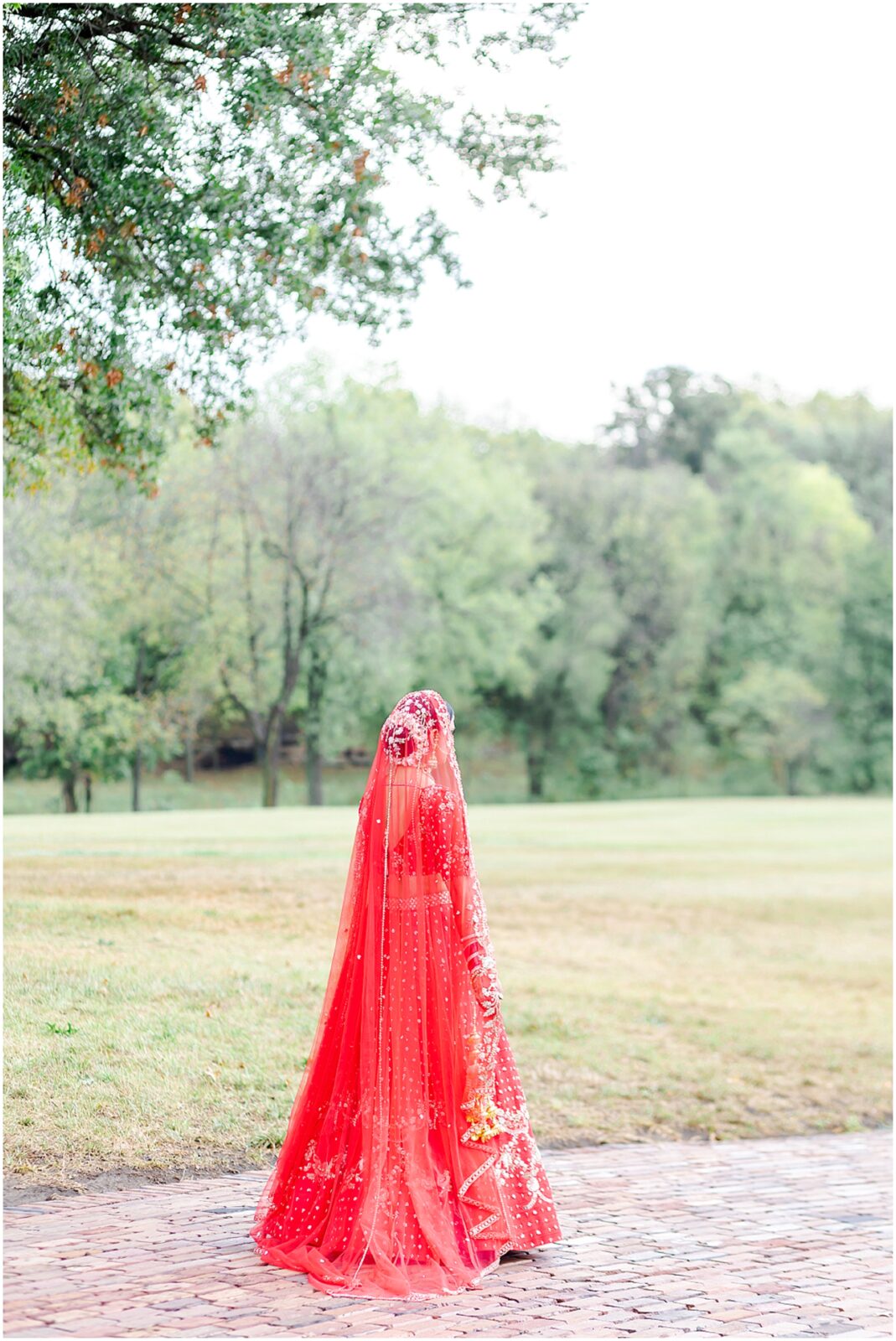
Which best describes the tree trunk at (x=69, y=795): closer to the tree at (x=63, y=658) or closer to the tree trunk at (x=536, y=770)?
the tree at (x=63, y=658)

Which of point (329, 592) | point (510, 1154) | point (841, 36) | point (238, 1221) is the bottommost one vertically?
point (238, 1221)

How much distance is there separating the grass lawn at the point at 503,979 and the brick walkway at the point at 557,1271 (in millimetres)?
726

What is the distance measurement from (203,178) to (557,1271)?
4.82 m

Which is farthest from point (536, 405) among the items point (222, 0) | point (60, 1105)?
point (60, 1105)

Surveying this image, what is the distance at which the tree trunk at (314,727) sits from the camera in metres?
11.8

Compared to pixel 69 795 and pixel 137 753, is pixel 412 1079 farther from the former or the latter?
pixel 137 753

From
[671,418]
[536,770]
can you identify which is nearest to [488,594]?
[536,770]

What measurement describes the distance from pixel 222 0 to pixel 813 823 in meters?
12.6

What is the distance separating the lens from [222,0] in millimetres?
5652

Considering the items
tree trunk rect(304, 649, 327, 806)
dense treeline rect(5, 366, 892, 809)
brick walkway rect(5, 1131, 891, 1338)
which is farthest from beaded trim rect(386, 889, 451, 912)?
tree trunk rect(304, 649, 327, 806)

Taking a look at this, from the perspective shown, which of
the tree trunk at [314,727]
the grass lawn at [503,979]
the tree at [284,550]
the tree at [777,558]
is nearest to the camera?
the grass lawn at [503,979]

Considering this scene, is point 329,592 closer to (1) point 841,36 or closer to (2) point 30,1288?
(1) point 841,36

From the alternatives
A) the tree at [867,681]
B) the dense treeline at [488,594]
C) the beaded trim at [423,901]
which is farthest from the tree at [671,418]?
the beaded trim at [423,901]

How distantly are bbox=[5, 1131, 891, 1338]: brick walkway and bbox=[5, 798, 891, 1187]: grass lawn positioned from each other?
28.6 inches
